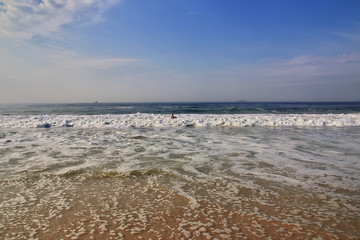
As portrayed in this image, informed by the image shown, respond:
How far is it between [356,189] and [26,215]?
5043mm

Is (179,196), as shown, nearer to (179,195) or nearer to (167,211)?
(179,195)

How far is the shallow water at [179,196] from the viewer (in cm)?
252

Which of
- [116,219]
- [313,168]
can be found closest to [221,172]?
[313,168]

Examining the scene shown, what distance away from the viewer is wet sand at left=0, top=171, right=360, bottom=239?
96.6 inches

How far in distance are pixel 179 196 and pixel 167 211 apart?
0.51 metres

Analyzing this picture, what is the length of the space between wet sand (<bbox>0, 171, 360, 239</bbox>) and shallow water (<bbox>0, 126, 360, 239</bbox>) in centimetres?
1

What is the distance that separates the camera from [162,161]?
5.61 m

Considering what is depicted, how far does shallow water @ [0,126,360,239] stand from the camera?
2520 mm

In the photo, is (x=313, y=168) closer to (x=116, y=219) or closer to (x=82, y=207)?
(x=116, y=219)

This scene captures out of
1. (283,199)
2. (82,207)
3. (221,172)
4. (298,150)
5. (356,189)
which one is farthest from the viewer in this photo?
(298,150)

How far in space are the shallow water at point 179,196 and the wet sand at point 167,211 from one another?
1cm

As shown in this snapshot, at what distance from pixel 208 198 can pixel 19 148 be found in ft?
22.2

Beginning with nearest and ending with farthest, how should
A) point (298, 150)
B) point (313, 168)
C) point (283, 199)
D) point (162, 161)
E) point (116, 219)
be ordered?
point (116, 219) → point (283, 199) → point (313, 168) → point (162, 161) → point (298, 150)

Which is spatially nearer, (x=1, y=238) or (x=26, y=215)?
(x=1, y=238)
